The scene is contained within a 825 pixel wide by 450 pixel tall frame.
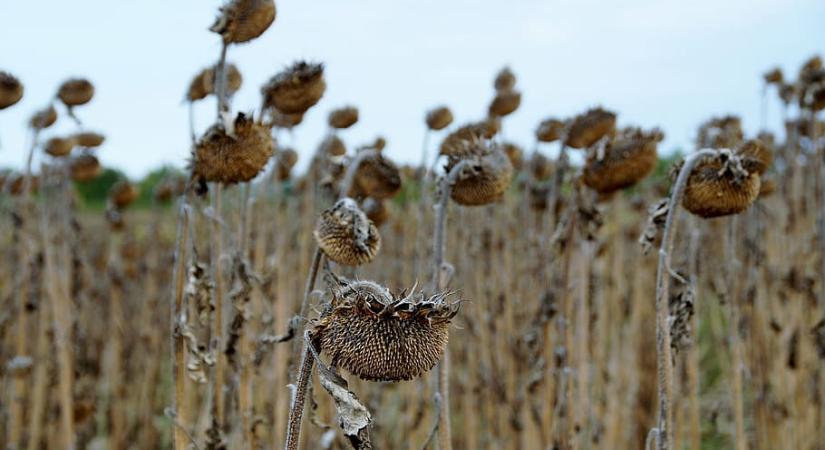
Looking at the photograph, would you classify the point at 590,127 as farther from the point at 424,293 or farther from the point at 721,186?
the point at 424,293

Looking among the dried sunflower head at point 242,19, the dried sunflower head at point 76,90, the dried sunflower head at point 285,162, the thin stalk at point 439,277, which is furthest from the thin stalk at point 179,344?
the dried sunflower head at point 285,162

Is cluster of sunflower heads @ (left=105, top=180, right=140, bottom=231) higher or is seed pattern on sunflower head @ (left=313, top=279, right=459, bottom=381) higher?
cluster of sunflower heads @ (left=105, top=180, right=140, bottom=231)

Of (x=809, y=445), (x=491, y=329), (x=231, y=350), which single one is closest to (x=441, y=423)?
(x=231, y=350)

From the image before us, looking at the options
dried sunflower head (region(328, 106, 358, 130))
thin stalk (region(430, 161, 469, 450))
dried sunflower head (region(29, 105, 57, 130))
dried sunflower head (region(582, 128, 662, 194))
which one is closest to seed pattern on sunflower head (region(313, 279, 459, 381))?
thin stalk (region(430, 161, 469, 450))

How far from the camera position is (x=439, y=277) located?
7.77ft

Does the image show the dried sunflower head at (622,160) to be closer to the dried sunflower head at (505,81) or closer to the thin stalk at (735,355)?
the thin stalk at (735,355)

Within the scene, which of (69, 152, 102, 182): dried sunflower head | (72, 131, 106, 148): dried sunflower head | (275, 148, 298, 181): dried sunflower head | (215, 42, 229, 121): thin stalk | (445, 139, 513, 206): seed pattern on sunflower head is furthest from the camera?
(69, 152, 102, 182): dried sunflower head

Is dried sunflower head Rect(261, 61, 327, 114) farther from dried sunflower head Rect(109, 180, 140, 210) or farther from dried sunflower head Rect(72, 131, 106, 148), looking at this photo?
dried sunflower head Rect(109, 180, 140, 210)

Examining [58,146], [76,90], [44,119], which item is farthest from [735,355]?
[58,146]

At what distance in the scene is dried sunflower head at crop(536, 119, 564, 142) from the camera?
355 centimetres

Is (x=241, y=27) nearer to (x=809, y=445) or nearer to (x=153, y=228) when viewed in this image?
(x=809, y=445)

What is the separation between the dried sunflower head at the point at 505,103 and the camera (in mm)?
3752

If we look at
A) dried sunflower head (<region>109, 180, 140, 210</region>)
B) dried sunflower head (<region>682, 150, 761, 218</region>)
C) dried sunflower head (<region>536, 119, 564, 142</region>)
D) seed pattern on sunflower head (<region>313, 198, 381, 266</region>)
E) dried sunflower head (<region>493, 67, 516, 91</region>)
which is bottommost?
seed pattern on sunflower head (<region>313, 198, 381, 266</region>)

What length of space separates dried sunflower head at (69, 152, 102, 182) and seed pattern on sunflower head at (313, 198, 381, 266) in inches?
101
